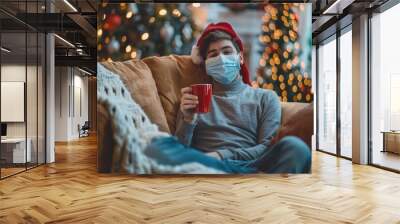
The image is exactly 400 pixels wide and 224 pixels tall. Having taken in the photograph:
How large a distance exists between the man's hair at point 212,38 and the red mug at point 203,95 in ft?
1.61

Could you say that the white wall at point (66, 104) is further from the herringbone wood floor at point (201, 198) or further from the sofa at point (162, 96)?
the sofa at point (162, 96)

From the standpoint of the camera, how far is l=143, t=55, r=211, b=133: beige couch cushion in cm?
631

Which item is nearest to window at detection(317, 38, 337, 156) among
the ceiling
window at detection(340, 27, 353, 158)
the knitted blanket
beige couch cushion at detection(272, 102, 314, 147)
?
window at detection(340, 27, 353, 158)

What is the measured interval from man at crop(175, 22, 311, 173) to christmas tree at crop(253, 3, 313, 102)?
0.29 metres

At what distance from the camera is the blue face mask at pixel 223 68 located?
6.32m

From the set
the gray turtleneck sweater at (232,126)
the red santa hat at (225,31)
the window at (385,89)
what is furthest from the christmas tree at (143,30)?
the window at (385,89)

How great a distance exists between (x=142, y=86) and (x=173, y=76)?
20.8 inches

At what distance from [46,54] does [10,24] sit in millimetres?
1685

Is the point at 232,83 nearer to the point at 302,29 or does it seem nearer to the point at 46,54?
the point at 302,29

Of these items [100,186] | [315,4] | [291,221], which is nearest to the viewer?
[291,221]

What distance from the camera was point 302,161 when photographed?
21.0 ft

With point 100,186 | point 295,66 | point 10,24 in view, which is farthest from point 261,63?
point 10,24

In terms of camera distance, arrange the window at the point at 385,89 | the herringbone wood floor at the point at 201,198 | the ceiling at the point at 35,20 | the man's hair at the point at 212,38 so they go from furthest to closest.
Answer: the window at the point at 385,89
the ceiling at the point at 35,20
the man's hair at the point at 212,38
the herringbone wood floor at the point at 201,198

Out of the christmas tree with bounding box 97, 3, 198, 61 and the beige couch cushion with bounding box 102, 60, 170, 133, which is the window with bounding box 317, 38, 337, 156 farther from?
the beige couch cushion with bounding box 102, 60, 170, 133
